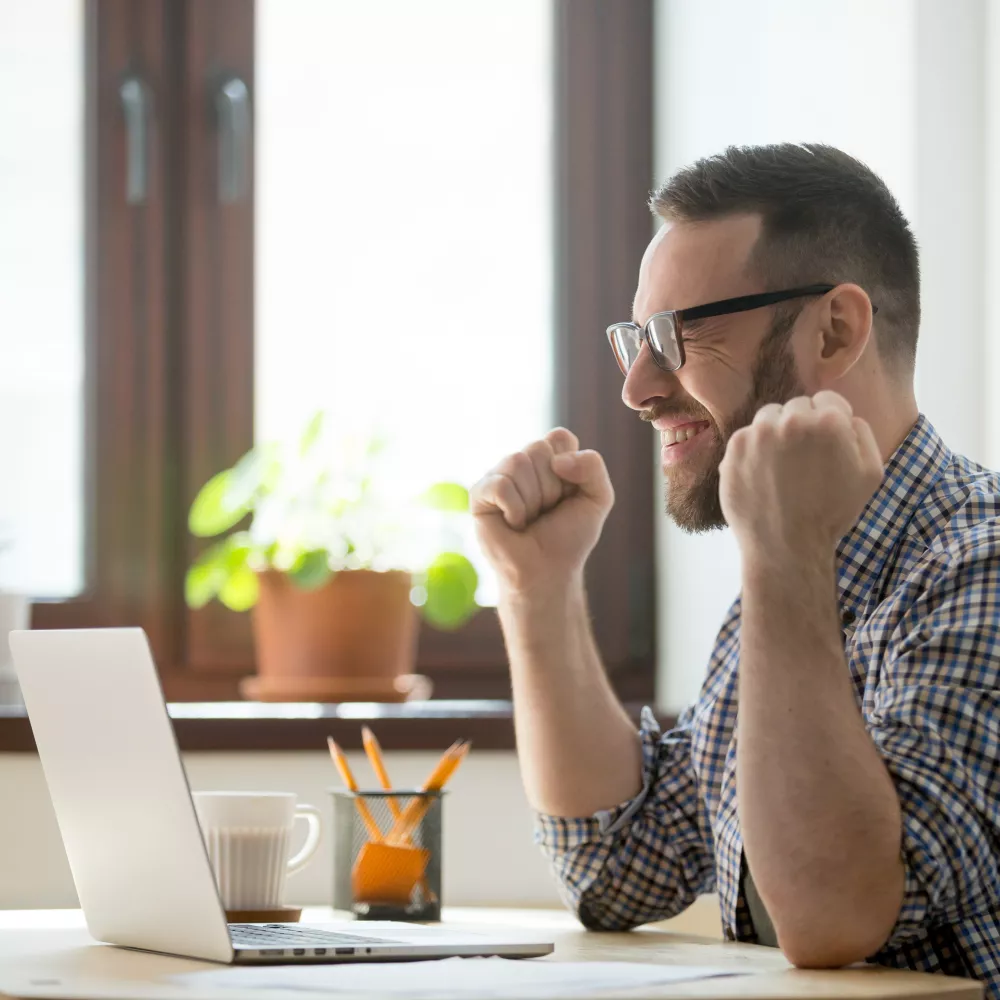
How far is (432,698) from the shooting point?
2377mm

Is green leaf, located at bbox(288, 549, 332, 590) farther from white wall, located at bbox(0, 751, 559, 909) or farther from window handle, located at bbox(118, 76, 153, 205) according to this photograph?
window handle, located at bbox(118, 76, 153, 205)

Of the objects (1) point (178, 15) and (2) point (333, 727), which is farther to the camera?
(1) point (178, 15)

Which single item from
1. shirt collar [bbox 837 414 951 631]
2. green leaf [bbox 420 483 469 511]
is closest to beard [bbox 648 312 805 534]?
shirt collar [bbox 837 414 951 631]

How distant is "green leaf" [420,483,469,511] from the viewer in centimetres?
221

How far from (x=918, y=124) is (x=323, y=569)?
38.8 inches

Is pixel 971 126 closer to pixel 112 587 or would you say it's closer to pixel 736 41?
pixel 736 41

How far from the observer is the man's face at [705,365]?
1395 mm

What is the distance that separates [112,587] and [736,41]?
1231 millimetres

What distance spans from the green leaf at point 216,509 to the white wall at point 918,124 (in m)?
0.68

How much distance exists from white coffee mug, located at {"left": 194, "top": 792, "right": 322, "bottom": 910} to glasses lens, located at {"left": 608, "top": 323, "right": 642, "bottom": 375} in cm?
54

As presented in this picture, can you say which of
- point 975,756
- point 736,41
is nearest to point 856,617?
point 975,756

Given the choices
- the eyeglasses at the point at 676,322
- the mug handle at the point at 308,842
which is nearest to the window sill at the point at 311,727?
the mug handle at the point at 308,842

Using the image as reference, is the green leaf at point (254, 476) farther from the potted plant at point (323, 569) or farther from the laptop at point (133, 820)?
the laptop at point (133, 820)

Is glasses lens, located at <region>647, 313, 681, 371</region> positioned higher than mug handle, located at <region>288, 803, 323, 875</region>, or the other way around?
glasses lens, located at <region>647, 313, 681, 371</region>
